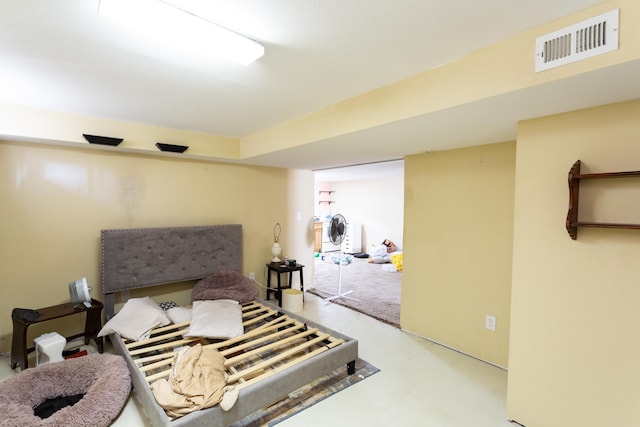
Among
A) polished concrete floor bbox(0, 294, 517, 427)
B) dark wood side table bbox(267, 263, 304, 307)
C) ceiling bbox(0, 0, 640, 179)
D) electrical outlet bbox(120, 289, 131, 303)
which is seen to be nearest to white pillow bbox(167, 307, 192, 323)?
electrical outlet bbox(120, 289, 131, 303)

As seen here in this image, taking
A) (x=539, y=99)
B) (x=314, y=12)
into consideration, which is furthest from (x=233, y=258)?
(x=539, y=99)

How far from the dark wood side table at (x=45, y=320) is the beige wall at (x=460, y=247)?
307 cm

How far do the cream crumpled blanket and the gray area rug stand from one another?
86.5 inches

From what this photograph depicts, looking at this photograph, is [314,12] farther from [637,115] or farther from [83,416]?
[83,416]

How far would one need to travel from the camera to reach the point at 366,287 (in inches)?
194

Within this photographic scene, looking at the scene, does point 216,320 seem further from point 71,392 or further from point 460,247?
point 460,247

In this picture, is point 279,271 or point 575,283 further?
point 279,271

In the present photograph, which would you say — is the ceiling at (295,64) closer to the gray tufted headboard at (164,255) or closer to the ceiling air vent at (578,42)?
the ceiling air vent at (578,42)

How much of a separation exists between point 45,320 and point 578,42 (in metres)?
3.87

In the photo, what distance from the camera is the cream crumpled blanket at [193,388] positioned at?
167 centimetres

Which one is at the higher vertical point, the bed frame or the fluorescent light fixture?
the fluorescent light fixture

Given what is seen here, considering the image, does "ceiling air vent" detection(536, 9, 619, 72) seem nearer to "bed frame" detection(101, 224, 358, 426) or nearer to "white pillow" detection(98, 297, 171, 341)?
"bed frame" detection(101, 224, 358, 426)

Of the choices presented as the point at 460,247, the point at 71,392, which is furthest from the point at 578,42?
the point at 71,392

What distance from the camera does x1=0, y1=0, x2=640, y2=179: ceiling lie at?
1223 mm
